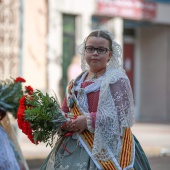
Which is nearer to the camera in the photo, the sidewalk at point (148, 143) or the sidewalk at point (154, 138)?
the sidewalk at point (148, 143)

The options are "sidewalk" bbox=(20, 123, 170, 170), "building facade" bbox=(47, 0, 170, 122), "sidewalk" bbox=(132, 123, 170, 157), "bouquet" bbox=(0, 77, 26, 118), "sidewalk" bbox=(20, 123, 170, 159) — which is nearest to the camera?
"bouquet" bbox=(0, 77, 26, 118)

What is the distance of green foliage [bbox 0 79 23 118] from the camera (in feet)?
18.6

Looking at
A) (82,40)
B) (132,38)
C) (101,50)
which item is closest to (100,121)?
(101,50)

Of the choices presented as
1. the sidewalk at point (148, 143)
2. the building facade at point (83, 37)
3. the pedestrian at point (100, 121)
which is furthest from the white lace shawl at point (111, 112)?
the building facade at point (83, 37)

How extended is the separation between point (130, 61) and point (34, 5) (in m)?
4.56

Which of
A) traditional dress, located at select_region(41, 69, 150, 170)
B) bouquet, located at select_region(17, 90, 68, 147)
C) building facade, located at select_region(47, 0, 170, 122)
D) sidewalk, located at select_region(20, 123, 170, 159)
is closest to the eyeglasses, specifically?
traditional dress, located at select_region(41, 69, 150, 170)

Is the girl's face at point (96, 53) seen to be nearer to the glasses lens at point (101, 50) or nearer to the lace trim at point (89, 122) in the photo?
the glasses lens at point (101, 50)

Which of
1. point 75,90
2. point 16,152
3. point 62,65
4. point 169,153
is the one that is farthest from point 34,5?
point 75,90

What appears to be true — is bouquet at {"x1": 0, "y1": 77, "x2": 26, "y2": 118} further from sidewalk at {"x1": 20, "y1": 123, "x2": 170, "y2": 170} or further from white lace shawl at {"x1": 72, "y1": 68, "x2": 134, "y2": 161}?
sidewalk at {"x1": 20, "y1": 123, "x2": 170, "y2": 170}

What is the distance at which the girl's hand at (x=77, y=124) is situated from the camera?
13.0 feet

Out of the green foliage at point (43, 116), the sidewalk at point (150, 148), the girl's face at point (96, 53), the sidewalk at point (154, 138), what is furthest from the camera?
the sidewalk at point (154, 138)

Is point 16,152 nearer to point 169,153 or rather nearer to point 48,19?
point 169,153

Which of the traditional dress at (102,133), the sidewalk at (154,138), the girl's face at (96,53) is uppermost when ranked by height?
the girl's face at (96,53)

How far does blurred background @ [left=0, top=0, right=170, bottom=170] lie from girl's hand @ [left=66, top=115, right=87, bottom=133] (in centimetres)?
526
